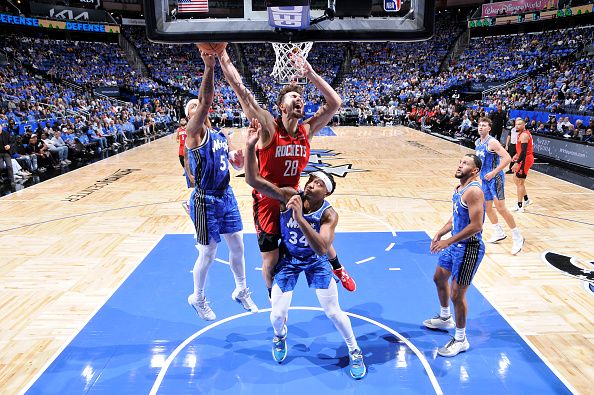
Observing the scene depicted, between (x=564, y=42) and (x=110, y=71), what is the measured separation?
2841cm

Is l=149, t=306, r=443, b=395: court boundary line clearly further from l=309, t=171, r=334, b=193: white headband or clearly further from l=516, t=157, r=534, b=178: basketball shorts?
l=516, t=157, r=534, b=178: basketball shorts

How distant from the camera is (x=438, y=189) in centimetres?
1082

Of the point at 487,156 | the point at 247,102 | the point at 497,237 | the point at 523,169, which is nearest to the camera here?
the point at 247,102

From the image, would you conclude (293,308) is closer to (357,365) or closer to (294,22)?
(357,365)

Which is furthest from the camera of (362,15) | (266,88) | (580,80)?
(266,88)

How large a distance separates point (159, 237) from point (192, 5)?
15.4ft

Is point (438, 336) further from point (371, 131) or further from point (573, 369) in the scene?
point (371, 131)

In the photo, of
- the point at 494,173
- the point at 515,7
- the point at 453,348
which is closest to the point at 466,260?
the point at 453,348

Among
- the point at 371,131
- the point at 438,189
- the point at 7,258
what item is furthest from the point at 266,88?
the point at 7,258

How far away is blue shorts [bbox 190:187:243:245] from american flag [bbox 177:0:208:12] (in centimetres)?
157

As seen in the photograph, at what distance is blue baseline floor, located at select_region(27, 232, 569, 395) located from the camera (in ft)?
12.3

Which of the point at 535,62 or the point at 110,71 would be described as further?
the point at 110,71

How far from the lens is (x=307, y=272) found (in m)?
3.86

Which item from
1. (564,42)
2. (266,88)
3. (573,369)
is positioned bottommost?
(573,369)
